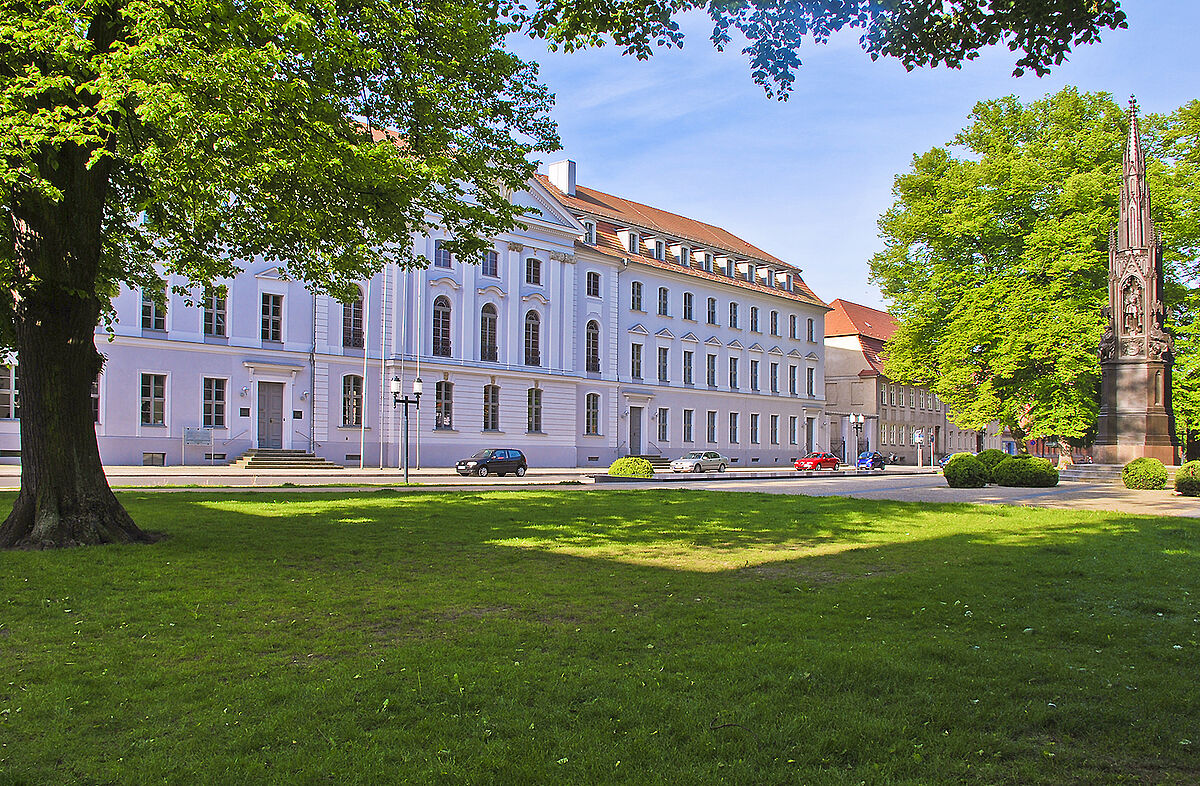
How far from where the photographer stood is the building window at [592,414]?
50156 millimetres

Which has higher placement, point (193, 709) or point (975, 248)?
point (975, 248)

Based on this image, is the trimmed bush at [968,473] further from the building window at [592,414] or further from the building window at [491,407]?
the building window at [592,414]

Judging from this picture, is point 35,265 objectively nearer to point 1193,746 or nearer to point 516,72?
point 516,72

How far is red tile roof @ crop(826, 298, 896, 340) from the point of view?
7406 centimetres

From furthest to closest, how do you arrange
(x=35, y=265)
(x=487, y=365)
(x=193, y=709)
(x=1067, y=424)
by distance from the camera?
1. (x=487, y=365)
2. (x=1067, y=424)
3. (x=35, y=265)
4. (x=193, y=709)

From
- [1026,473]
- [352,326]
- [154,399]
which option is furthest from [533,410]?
[1026,473]

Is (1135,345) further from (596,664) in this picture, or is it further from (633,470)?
(596,664)

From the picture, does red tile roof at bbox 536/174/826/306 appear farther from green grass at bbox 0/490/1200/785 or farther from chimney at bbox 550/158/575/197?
green grass at bbox 0/490/1200/785

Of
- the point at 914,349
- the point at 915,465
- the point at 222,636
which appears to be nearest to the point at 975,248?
the point at 914,349

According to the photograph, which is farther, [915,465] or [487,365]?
[915,465]

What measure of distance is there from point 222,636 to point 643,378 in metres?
47.3

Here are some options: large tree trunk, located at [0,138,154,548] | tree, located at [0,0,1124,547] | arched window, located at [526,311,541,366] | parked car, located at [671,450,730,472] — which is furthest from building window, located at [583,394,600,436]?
large tree trunk, located at [0,138,154,548]

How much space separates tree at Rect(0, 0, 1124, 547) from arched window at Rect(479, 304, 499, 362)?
3056 cm

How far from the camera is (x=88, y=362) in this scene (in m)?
11.3
